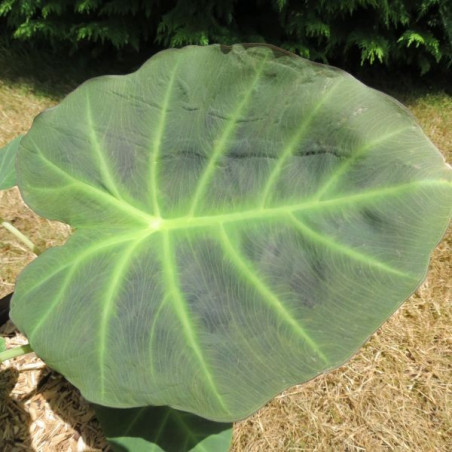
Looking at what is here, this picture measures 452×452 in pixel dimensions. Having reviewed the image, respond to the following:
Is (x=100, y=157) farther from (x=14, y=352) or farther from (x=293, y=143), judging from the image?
(x=14, y=352)

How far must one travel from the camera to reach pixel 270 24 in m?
3.07

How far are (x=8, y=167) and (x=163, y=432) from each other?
0.78 meters

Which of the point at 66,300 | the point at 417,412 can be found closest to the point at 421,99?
the point at 417,412

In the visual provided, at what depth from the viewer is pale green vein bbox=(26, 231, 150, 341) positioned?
95cm

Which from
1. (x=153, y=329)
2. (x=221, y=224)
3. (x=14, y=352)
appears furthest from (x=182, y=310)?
(x=14, y=352)

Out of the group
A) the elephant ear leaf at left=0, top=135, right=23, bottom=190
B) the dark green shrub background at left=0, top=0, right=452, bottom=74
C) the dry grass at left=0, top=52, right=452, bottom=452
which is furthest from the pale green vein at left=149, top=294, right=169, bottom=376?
the dark green shrub background at left=0, top=0, right=452, bottom=74

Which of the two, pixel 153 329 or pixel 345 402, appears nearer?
pixel 153 329

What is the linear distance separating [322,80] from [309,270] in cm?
32

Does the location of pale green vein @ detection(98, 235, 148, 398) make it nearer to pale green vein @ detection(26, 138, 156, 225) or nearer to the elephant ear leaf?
pale green vein @ detection(26, 138, 156, 225)

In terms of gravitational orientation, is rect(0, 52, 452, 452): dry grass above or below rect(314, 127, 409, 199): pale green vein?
below

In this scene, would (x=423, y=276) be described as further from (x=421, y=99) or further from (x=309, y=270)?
(x=421, y=99)

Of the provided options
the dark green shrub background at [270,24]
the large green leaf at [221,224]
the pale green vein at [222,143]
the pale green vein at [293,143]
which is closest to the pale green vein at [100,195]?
the large green leaf at [221,224]

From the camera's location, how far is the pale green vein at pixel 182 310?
854mm

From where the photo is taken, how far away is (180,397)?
2.79 feet
